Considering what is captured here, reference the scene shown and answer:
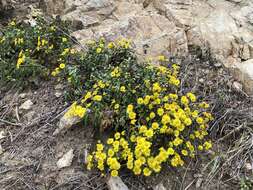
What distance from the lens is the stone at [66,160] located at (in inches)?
105

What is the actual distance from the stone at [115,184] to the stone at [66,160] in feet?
1.34

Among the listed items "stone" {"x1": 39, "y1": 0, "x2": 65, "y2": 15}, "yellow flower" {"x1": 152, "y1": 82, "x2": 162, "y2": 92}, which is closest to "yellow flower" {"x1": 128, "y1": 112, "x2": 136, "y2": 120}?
"yellow flower" {"x1": 152, "y1": 82, "x2": 162, "y2": 92}

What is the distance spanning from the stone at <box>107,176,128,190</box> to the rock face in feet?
4.96

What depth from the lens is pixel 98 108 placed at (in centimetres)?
277

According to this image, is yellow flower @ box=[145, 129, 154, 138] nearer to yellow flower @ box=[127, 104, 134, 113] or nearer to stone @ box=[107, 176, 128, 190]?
yellow flower @ box=[127, 104, 134, 113]

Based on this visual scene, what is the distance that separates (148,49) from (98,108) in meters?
1.09

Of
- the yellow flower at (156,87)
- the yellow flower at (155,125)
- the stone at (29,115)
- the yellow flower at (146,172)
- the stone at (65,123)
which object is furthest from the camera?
the stone at (29,115)

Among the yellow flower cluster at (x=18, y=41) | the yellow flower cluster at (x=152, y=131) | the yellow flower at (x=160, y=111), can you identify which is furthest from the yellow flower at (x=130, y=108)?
the yellow flower cluster at (x=18, y=41)

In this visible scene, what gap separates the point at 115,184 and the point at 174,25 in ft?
6.91

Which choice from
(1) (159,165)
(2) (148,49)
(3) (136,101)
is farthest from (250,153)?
(2) (148,49)

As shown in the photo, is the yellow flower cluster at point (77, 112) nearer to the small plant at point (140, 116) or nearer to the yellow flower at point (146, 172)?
the small plant at point (140, 116)

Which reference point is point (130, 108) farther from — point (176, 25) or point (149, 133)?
point (176, 25)

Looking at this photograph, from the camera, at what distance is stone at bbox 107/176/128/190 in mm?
2416

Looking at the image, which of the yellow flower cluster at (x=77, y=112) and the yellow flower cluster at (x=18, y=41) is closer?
the yellow flower cluster at (x=77, y=112)
